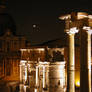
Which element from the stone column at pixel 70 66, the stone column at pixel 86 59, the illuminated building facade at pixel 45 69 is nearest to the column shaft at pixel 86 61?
the stone column at pixel 86 59

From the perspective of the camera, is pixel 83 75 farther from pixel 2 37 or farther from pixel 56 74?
pixel 2 37

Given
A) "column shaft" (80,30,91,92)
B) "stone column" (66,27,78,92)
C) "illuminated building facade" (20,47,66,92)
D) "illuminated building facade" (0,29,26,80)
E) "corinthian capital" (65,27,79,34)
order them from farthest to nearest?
"illuminated building facade" (0,29,26,80), "illuminated building facade" (20,47,66,92), "stone column" (66,27,78,92), "corinthian capital" (65,27,79,34), "column shaft" (80,30,91,92)

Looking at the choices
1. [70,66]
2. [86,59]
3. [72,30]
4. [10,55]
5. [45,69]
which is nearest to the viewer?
[86,59]

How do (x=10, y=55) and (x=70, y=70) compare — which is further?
(x=10, y=55)

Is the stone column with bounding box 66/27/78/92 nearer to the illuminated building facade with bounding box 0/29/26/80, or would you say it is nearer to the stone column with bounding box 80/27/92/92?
the stone column with bounding box 80/27/92/92

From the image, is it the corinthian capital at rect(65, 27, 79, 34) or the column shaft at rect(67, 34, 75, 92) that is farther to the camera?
the column shaft at rect(67, 34, 75, 92)

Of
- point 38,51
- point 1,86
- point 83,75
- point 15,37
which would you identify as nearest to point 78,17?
point 83,75

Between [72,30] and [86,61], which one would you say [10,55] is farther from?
[86,61]

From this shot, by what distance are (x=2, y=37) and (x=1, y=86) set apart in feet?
26.4

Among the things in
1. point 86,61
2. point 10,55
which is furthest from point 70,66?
point 10,55

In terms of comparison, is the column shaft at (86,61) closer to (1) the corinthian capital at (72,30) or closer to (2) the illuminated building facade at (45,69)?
(1) the corinthian capital at (72,30)

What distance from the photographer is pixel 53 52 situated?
19812 millimetres

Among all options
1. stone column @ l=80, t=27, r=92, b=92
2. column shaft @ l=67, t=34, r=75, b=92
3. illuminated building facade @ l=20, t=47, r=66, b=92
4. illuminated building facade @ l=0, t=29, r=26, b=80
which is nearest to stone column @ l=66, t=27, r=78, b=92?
column shaft @ l=67, t=34, r=75, b=92

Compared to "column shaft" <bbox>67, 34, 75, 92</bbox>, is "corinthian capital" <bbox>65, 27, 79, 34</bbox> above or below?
above
